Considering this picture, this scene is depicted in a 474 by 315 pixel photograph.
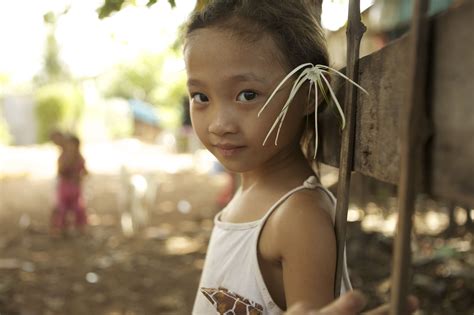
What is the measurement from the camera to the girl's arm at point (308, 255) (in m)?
1.22

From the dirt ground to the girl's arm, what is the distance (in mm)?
2805

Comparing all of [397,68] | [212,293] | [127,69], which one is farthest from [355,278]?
[127,69]

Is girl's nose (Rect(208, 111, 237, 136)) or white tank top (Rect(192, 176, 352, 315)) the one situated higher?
girl's nose (Rect(208, 111, 237, 136))

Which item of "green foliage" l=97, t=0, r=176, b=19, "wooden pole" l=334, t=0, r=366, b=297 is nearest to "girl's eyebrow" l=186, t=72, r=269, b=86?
"wooden pole" l=334, t=0, r=366, b=297

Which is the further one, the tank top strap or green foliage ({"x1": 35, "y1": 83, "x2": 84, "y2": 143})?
green foliage ({"x1": 35, "y1": 83, "x2": 84, "y2": 143})

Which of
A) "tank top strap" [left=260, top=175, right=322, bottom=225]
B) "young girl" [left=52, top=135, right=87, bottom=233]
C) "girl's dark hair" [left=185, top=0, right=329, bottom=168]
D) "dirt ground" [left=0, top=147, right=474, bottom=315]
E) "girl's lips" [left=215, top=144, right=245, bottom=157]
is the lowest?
"dirt ground" [left=0, top=147, right=474, bottom=315]

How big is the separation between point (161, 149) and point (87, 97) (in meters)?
5.67

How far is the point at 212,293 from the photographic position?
4.84 ft

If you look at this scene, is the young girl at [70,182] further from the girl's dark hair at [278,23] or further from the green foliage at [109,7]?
the girl's dark hair at [278,23]

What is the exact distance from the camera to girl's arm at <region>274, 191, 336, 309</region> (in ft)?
4.01

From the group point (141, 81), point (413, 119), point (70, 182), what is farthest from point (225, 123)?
point (141, 81)

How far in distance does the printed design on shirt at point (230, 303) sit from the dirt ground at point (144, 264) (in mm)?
2733

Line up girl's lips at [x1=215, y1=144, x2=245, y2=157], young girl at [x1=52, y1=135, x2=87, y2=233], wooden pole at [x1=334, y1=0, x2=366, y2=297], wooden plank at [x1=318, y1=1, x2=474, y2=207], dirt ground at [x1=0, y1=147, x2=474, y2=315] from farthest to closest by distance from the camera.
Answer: young girl at [x1=52, y1=135, x2=87, y2=233] < dirt ground at [x1=0, y1=147, x2=474, y2=315] < girl's lips at [x1=215, y1=144, x2=245, y2=157] < wooden pole at [x1=334, y1=0, x2=366, y2=297] < wooden plank at [x1=318, y1=1, x2=474, y2=207]

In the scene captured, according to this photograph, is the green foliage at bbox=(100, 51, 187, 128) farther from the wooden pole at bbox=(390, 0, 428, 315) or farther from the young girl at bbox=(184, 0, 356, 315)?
the wooden pole at bbox=(390, 0, 428, 315)
